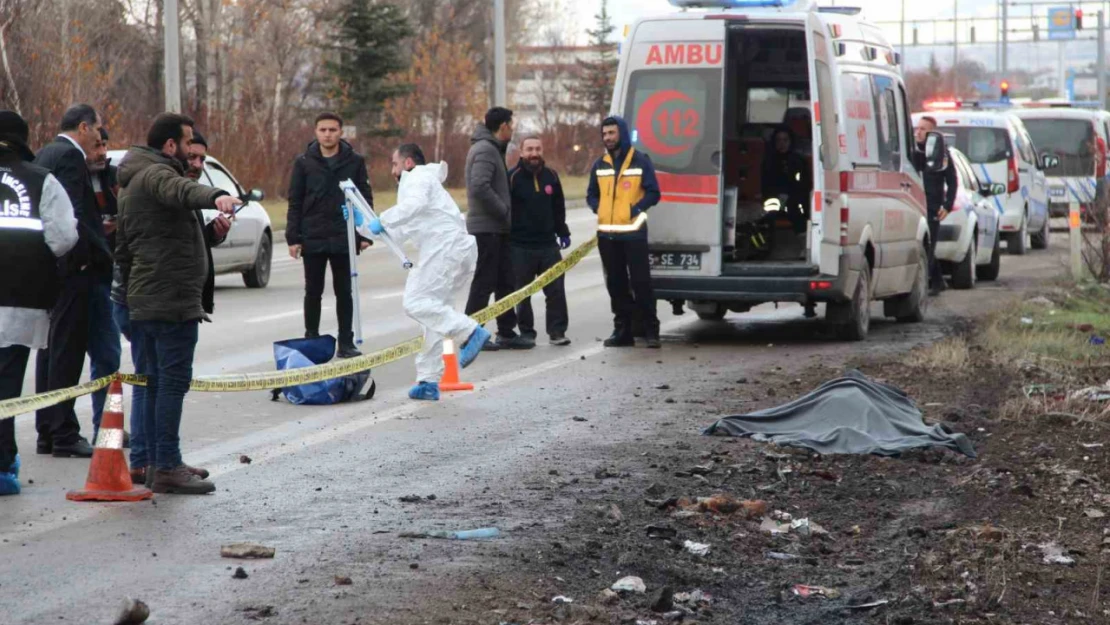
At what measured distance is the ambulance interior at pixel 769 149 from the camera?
50.4 ft

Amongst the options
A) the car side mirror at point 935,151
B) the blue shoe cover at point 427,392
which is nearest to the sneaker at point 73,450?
the blue shoe cover at point 427,392

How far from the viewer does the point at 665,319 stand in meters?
17.0

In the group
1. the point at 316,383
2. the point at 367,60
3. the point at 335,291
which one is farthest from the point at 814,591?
the point at 367,60

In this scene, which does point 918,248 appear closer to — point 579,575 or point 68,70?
point 579,575

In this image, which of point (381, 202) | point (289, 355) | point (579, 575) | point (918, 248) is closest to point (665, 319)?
point (918, 248)

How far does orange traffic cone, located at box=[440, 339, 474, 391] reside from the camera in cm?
1157

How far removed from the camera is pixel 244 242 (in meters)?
19.8

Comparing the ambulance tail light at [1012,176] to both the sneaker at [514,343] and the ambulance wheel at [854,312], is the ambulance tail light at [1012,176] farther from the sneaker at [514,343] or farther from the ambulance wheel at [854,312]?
the sneaker at [514,343]

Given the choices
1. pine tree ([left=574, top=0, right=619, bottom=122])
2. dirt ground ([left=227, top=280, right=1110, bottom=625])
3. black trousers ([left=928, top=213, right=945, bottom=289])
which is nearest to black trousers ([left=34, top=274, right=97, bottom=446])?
dirt ground ([left=227, top=280, right=1110, bottom=625])

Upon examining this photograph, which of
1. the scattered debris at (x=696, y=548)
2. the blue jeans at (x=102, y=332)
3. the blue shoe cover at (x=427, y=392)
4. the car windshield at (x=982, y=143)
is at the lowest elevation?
the scattered debris at (x=696, y=548)

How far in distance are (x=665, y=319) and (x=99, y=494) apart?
32.1ft

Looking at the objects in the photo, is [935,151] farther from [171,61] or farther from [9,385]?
[171,61]

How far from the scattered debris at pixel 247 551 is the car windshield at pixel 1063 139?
26909 millimetres

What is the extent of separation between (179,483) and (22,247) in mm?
1364
